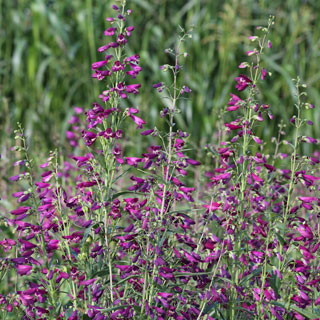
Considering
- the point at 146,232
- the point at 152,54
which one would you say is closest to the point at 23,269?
the point at 146,232

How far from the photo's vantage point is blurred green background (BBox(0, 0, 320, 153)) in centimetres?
706

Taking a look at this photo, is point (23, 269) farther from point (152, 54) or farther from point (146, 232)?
point (152, 54)

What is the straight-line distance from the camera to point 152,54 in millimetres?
7852

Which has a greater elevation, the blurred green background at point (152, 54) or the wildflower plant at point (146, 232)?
the wildflower plant at point (146, 232)

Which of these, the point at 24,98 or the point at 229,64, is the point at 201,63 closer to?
the point at 229,64

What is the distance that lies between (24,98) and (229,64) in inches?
95.4

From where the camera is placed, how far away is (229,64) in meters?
7.26

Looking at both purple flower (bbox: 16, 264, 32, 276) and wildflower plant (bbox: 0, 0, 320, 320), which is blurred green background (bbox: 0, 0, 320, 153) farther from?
purple flower (bbox: 16, 264, 32, 276)

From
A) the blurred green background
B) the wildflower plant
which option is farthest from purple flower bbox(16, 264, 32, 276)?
the blurred green background

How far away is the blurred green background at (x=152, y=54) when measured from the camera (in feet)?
23.2

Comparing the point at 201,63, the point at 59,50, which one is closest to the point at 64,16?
the point at 59,50

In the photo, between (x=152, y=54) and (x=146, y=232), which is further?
(x=152, y=54)

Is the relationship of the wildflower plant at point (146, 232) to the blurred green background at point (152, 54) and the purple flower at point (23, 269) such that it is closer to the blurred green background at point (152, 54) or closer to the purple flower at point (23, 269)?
the purple flower at point (23, 269)

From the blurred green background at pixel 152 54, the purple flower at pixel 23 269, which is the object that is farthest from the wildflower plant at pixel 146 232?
the blurred green background at pixel 152 54
